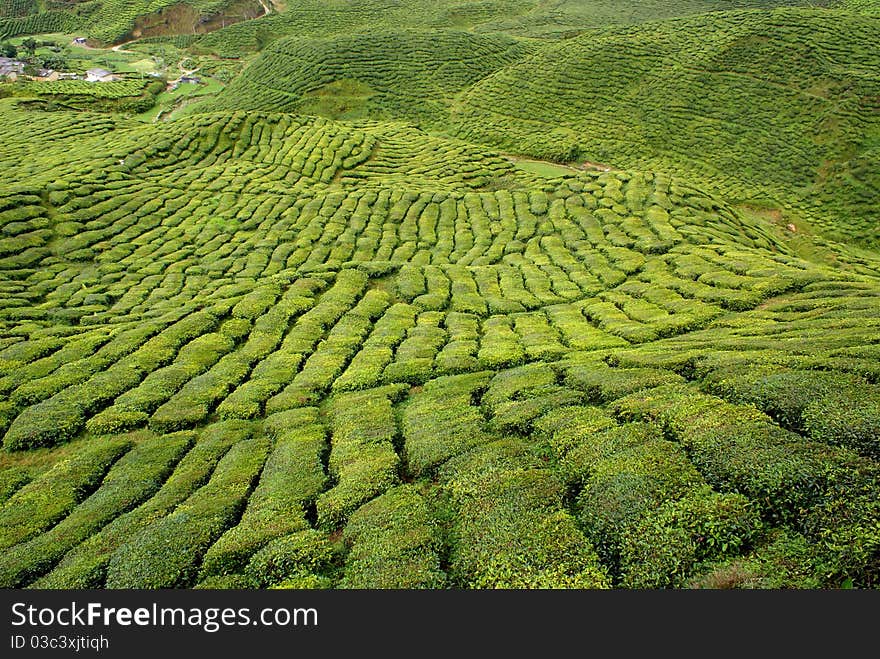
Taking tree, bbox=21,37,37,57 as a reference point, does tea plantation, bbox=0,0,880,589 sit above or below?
below

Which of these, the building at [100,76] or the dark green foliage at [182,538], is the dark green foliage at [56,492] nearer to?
the dark green foliage at [182,538]

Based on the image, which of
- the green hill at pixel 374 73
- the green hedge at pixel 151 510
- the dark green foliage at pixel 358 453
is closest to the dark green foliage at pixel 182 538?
the green hedge at pixel 151 510

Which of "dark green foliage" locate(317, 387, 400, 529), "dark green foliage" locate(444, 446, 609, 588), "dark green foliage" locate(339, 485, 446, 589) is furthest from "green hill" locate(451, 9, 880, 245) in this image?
"dark green foliage" locate(339, 485, 446, 589)

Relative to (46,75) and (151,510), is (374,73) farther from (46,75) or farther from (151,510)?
(151,510)

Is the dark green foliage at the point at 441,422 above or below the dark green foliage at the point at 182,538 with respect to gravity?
below

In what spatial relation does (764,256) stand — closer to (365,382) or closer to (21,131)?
(365,382)

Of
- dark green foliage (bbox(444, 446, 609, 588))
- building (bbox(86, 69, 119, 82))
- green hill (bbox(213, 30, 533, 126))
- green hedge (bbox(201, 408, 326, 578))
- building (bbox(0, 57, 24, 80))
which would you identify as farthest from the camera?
building (bbox(86, 69, 119, 82))

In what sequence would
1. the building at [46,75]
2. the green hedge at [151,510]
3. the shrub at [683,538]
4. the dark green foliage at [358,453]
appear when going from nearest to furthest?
the shrub at [683,538]
the green hedge at [151,510]
the dark green foliage at [358,453]
the building at [46,75]

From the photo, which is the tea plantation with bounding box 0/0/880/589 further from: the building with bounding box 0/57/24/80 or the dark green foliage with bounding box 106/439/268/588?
the building with bounding box 0/57/24/80
